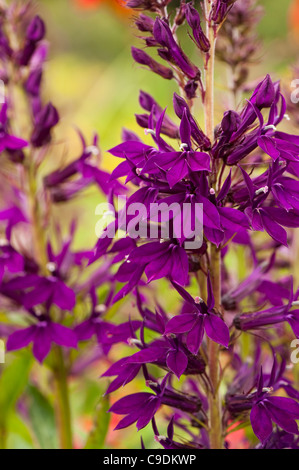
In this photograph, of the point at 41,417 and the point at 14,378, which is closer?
Result: the point at 14,378

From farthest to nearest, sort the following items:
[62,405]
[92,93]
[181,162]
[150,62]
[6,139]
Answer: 1. [92,93]
2. [62,405]
3. [6,139]
4. [150,62]
5. [181,162]

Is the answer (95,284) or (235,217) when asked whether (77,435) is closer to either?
(95,284)

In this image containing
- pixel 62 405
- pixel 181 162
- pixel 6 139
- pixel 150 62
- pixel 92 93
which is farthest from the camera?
pixel 92 93

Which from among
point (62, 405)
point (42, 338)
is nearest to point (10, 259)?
point (42, 338)

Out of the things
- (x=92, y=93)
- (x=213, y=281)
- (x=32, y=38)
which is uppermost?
(x=92, y=93)

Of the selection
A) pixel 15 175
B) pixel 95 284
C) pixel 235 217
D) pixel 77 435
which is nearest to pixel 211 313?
pixel 235 217

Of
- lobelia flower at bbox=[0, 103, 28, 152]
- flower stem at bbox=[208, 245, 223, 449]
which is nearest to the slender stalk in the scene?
flower stem at bbox=[208, 245, 223, 449]

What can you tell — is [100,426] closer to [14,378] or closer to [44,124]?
[14,378]
